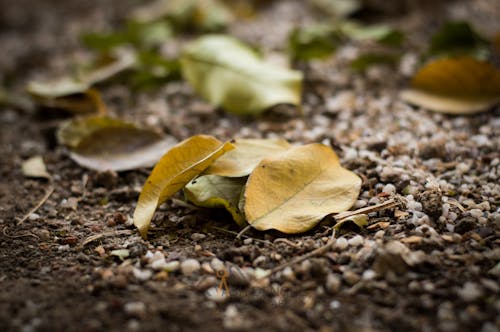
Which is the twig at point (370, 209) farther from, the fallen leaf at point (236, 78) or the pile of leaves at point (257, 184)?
the fallen leaf at point (236, 78)

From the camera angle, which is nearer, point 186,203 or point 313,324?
point 313,324

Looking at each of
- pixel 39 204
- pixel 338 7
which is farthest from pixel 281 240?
pixel 338 7

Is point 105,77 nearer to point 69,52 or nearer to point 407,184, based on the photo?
point 69,52

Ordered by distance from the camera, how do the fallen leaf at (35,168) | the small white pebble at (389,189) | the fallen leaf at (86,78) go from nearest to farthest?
the small white pebble at (389,189)
the fallen leaf at (35,168)
the fallen leaf at (86,78)

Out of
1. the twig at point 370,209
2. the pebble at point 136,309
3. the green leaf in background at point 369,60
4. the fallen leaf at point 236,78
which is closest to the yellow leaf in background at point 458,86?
the green leaf in background at point 369,60

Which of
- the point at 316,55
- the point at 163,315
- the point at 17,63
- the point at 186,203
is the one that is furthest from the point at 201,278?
the point at 17,63
